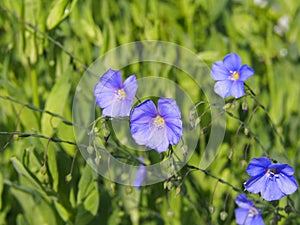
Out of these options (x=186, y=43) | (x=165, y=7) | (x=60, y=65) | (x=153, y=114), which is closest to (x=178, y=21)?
(x=165, y=7)

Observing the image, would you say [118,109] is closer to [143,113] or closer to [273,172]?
[143,113]

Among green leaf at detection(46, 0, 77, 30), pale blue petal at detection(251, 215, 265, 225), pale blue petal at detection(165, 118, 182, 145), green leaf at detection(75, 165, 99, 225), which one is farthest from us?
green leaf at detection(46, 0, 77, 30)

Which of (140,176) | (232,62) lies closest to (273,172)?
(232,62)

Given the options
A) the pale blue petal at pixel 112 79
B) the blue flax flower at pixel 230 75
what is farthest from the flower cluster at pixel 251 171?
the pale blue petal at pixel 112 79

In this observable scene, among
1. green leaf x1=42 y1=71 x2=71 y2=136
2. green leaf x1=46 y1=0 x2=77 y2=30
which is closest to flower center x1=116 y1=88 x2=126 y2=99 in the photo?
green leaf x1=42 y1=71 x2=71 y2=136

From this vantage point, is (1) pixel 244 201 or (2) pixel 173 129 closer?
(2) pixel 173 129

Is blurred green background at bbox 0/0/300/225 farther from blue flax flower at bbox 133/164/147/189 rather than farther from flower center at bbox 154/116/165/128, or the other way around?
flower center at bbox 154/116/165/128
